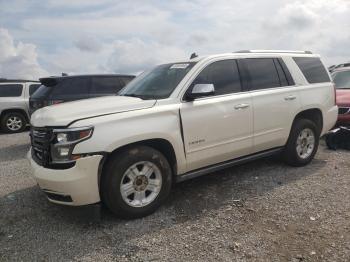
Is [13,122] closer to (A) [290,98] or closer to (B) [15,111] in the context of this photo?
(B) [15,111]

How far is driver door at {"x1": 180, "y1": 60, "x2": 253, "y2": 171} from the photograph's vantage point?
4.55 m

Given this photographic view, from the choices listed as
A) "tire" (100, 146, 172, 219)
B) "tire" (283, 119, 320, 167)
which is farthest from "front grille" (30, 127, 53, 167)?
"tire" (283, 119, 320, 167)

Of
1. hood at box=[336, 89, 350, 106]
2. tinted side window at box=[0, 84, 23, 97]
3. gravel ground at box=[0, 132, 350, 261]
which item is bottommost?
gravel ground at box=[0, 132, 350, 261]

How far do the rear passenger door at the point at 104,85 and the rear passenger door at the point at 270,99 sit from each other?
5152 mm

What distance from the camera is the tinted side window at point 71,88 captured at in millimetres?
8927

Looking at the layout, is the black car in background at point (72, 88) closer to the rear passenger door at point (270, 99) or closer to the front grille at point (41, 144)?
the front grille at point (41, 144)

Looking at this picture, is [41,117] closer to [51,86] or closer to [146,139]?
[146,139]

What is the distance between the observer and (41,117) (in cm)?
423

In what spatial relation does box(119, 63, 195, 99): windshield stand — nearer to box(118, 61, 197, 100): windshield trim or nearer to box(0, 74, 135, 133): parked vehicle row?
box(118, 61, 197, 100): windshield trim

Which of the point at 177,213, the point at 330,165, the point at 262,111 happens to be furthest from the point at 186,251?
the point at 330,165

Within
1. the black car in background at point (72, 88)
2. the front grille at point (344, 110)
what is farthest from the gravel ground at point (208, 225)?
the black car in background at point (72, 88)

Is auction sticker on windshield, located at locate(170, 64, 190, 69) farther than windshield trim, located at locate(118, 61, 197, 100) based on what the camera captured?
Yes

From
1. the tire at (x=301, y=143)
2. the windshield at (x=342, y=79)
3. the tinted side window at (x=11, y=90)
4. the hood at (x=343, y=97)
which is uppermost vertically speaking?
the tinted side window at (x=11, y=90)

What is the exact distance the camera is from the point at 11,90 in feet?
41.0
